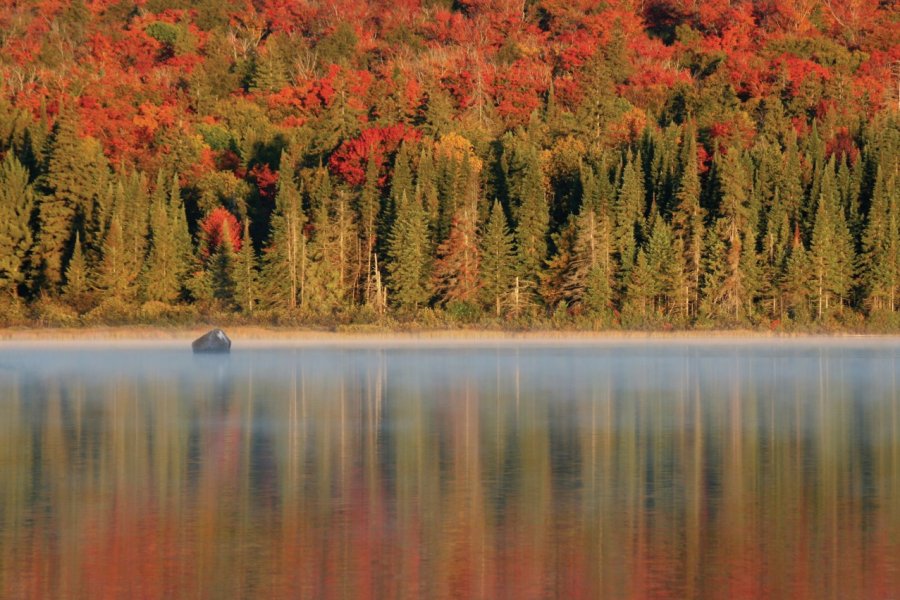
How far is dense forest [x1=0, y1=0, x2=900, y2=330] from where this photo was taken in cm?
9138

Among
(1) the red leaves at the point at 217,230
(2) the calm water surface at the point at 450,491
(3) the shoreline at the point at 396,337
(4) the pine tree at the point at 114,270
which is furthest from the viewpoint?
(1) the red leaves at the point at 217,230

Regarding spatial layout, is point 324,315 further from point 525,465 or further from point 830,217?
point 525,465

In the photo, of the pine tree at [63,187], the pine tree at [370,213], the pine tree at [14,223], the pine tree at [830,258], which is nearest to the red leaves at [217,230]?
the pine tree at [63,187]

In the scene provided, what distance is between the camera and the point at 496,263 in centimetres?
9288

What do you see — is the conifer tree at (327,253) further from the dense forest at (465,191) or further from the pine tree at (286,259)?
the pine tree at (286,259)

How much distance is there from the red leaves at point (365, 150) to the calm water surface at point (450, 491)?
190 feet

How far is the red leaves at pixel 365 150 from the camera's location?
341 feet

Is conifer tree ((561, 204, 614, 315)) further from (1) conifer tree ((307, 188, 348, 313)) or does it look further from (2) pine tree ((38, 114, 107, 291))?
(2) pine tree ((38, 114, 107, 291))

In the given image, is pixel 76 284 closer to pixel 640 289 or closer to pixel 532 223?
pixel 532 223

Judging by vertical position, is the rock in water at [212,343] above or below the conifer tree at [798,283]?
below

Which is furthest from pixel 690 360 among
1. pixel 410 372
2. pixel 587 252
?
pixel 587 252

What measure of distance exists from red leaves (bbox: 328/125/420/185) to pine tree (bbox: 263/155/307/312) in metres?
7.83

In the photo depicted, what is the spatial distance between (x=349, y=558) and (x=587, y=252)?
2956 inches

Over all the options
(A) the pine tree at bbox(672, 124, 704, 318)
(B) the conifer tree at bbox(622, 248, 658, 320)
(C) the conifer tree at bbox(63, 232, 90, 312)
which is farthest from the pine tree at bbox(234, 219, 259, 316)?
(A) the pine tree at bbox(672, 124, 704, 318)
